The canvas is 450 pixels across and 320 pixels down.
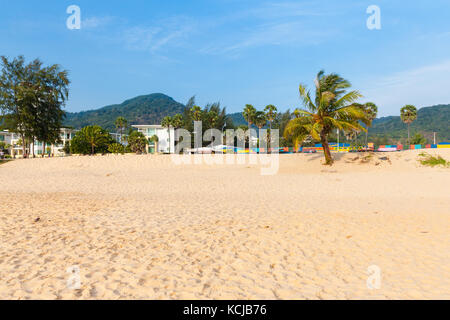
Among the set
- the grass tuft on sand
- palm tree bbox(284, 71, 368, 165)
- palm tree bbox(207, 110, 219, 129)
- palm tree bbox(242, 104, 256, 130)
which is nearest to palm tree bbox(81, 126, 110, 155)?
palm tree bbox(207, 110, 219, 129)

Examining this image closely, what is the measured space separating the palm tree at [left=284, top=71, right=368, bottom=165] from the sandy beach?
400 inches

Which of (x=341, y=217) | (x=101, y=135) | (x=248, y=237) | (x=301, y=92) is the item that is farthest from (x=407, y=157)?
(x=101, y=135)

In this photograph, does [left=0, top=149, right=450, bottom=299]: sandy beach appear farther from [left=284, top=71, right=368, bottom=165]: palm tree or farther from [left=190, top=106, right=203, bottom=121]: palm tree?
[left=190, top=106, right=203, bottom=121]: palm tree

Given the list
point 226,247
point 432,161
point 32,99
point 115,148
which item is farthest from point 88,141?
point 226,247

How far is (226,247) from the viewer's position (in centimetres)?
557

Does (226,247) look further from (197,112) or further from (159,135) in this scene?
(159,135)

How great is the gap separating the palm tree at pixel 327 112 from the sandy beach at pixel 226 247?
33.3 feet

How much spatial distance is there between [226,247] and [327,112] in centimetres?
1891

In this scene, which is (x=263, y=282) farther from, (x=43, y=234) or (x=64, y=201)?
(x=64, y=201)

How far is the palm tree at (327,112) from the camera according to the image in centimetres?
2055

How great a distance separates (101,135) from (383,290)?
5785 centimetres

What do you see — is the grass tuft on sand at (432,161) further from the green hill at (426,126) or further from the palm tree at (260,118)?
the green hill at (426,126)

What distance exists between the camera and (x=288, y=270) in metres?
4.48
